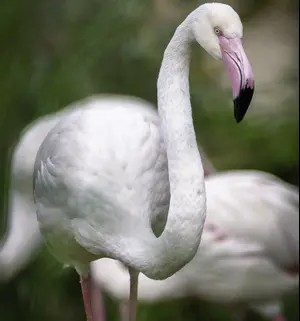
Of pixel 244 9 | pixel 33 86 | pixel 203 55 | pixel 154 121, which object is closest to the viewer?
pixel 154 121

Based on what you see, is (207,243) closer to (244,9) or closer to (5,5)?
(5,5)

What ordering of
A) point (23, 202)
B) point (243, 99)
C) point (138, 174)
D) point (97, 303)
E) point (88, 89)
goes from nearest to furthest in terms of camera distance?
point (243, 99), point (138, 174), point (23, 202), point (97, 303), point (88, 89)

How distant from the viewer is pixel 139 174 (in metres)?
2.17

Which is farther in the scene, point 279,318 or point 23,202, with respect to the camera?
point 279,318

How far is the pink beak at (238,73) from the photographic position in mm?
1775

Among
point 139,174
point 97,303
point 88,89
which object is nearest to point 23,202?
point 97,303

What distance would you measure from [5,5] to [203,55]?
125 centimetres

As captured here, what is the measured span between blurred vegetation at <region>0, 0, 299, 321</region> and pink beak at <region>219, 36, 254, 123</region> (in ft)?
7.01

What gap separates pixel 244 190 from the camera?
346cm

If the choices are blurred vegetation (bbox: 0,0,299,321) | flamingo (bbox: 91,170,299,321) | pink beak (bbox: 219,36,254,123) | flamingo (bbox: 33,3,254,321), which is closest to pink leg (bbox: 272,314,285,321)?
flamingo (bbox: 91,170,299,321)

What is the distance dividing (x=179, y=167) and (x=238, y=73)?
0.88ft

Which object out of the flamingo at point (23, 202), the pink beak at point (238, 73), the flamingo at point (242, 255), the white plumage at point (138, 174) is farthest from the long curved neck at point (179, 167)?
the flamingo at point (242, 255)

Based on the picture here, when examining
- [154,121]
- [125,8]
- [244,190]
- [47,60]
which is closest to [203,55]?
[125,8]

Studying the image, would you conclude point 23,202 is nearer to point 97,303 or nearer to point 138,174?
point 97,303
